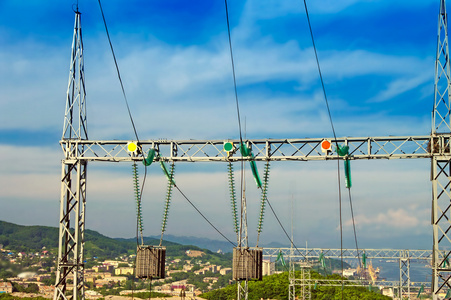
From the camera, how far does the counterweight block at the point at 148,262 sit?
2422cm

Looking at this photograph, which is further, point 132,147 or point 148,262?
point 132,147

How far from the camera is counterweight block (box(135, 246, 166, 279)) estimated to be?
24.2 m

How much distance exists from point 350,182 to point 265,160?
3.74 metres

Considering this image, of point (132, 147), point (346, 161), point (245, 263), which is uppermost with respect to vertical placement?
point (132, 147)

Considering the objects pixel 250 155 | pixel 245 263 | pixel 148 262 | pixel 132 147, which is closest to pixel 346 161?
pixel 250 155

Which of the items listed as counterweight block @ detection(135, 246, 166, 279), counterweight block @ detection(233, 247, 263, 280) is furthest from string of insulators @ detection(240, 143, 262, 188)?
counterweight block @ detection(135, 246, 166, 279)

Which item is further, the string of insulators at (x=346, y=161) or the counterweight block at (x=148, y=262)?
the counterweight block at (x=148, y=262)

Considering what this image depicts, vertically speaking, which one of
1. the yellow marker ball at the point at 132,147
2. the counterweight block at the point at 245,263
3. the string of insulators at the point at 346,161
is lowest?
the counterweight block at the point at 245,263

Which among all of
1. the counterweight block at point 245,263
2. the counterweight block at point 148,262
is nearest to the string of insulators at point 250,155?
the counterweight block at point 245,263

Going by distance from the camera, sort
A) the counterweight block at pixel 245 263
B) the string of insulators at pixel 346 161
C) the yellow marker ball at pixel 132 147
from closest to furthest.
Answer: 1. the string of insulators at pixel 346 161
2. the counterweight block at pixel 245 263
3. the yellow marker ball at pixel 132 147

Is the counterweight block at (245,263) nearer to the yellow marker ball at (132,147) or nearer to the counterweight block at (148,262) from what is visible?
the counterweight block at (148,262)

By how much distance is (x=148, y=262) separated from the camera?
24.3 meters

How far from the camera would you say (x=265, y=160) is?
79.4 ft

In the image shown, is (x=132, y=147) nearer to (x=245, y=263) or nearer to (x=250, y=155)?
(x=250, y=155)
